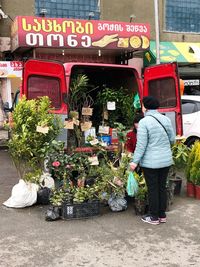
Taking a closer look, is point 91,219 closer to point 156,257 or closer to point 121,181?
point 121,181

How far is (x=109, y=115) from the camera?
25.1 ft

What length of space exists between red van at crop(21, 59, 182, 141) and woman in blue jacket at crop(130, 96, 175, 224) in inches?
67.1

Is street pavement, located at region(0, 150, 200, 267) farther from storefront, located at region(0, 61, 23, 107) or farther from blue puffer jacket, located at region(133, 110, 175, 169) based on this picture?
storefront, located at region(0, 61, 23, 107)

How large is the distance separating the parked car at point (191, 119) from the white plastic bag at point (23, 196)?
4682mm

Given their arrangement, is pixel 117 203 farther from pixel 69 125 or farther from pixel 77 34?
pixel 77 34

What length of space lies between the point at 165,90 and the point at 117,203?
8.23 feet

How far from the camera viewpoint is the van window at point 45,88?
650 centimetres

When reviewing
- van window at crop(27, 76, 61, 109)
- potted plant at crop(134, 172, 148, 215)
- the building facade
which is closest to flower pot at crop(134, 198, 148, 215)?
potted plant at crop(134, 172, 148, 215)

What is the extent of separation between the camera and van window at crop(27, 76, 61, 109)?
6504mm

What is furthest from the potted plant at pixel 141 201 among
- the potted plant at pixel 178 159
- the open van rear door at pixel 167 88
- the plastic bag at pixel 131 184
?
the open van rear door at pixel 167 88

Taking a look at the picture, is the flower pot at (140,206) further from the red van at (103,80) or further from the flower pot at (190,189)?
the red van at (103,80)

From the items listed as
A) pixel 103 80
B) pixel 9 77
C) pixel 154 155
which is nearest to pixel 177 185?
pixel 154 155

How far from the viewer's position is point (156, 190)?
17.7 ft

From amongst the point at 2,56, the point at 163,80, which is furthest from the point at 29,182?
the point at 2,56
